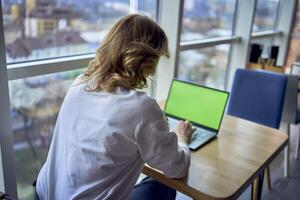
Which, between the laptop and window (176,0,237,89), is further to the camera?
window (176,0,237,89)

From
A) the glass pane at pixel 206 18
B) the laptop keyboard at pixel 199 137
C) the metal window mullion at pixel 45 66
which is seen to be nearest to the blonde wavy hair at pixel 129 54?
the laptop keyboard at pixel 199 137

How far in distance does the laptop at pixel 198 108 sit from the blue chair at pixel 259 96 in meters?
0.74

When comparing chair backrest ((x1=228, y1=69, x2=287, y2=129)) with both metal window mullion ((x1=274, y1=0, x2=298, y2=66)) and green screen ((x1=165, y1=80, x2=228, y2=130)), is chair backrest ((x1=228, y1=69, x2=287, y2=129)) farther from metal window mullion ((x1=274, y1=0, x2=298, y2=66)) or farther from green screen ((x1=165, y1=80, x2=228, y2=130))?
metal window mullion ((x1=274, y1=0, x2=298, y2=66))

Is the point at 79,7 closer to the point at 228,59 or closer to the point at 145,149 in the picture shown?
the point at 145,149

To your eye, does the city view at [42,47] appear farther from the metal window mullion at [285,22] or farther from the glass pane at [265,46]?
the metal window mullion at [285,22]

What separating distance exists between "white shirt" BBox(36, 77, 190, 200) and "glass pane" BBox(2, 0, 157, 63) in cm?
68

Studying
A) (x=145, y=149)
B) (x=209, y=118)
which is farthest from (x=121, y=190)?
(x=209, y=118)

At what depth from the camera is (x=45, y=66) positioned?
167 centimetres

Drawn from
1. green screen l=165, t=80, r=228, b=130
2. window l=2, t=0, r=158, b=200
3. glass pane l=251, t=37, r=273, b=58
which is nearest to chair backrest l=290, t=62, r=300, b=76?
glass pane l=251, t=37, r=273, b=58

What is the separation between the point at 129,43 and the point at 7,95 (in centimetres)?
74

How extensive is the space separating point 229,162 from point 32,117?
3.77ft

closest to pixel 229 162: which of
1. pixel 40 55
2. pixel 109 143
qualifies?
pixel 109 143

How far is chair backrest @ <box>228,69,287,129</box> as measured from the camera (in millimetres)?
2111

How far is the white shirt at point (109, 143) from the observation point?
997mm
